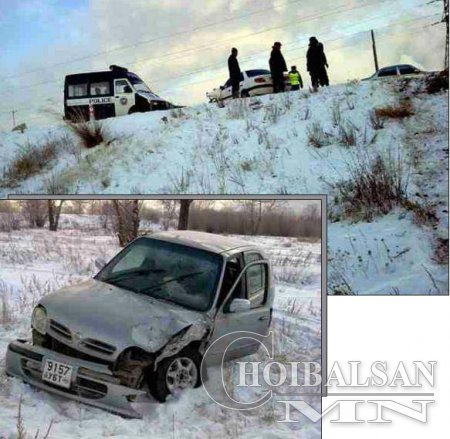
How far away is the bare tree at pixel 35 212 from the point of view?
3.58 metres

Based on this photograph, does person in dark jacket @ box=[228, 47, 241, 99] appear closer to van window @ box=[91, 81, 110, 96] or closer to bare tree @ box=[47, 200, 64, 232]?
van window @ box=[91, 81, 110, 96]

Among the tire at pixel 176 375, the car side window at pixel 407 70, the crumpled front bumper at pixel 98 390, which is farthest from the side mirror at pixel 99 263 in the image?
the car side window at pixel 407 70

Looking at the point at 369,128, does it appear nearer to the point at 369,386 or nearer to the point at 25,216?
the point at 369,386

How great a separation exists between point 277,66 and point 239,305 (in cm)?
174

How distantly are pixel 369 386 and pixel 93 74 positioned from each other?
106 inches

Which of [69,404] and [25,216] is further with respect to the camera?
[25,216]

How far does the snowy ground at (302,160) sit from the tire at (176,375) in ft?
2.98

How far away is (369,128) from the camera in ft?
13.2

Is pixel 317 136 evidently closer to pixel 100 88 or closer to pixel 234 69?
pixel 234 69

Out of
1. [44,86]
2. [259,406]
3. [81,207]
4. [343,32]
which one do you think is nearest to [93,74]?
[44,86]

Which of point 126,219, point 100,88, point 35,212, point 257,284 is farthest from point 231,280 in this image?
point 100,88

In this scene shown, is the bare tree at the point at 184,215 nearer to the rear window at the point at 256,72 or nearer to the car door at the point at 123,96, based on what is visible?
the rear window at the point at 256,72

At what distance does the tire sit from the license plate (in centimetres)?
40

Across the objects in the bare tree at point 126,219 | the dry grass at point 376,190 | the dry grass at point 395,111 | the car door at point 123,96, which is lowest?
the bare tree at point 126,219
